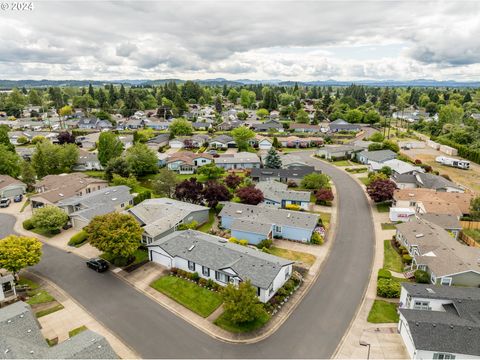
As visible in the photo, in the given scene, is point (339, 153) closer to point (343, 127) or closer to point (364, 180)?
point (364, 180)

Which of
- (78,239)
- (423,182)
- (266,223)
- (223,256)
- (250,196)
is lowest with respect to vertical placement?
(78,239)

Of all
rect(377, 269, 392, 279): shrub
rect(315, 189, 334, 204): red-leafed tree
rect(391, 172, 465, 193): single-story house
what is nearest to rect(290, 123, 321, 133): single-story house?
rect(391, 172, 465, 193): single-story house

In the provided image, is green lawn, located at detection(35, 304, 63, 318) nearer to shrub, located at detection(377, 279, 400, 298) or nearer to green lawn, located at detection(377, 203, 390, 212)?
shrub, located at detection(377, 279, 400, 298)

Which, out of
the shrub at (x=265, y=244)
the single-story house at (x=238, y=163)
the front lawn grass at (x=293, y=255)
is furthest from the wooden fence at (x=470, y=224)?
the single-story house at (x=238, y=163)

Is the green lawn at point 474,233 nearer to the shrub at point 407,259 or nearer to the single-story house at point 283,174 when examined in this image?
the shrub at point 407,259

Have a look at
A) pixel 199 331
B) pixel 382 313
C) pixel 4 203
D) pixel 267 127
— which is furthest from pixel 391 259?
pixel 267 127

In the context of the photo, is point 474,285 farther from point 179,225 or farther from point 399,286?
point 179,225

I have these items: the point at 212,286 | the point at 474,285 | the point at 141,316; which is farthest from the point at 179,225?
the point at 474,285
